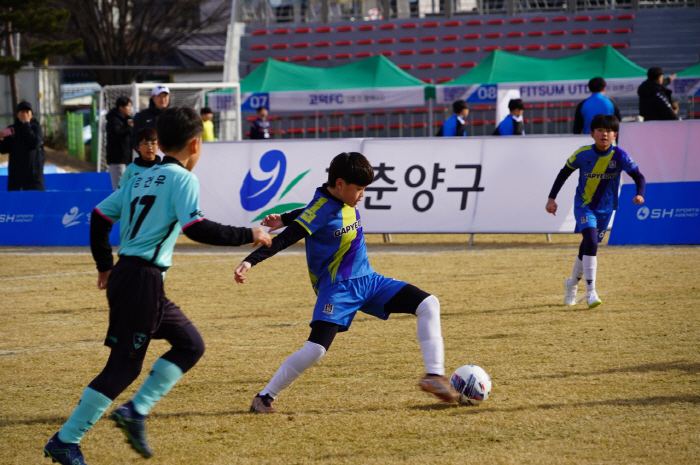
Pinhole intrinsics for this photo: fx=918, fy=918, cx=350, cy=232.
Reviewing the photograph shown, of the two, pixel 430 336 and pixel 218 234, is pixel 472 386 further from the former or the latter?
pixel 218 234

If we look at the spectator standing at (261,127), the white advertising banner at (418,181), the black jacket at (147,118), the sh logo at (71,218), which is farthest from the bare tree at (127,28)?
the black jacket at (147,118)

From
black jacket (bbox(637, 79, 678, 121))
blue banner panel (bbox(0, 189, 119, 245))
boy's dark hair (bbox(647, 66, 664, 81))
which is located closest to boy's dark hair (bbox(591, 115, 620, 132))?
black jacket (bbox(637, 79, 678, 121))

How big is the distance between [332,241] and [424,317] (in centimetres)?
70

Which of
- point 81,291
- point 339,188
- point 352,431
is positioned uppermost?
point 339,188

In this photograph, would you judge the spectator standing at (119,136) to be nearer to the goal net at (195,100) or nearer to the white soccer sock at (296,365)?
the goal net at (195,100)

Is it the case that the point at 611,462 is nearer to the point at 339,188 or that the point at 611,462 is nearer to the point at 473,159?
the point at 339,188

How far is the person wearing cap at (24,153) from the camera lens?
51.0 feet

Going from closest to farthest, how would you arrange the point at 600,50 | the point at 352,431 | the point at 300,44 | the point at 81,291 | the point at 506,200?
1. the point at 352,431
2. the point at 81,291
3. the point at 506,200
4. the point at 600,50
5. the point at 300,44

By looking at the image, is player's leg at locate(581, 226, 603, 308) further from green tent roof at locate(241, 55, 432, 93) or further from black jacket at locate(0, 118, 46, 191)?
green tent roof at locate(241, 55, 432, 93)

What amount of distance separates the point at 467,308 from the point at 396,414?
12.1 ft

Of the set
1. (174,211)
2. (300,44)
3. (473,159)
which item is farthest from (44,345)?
(300,44)

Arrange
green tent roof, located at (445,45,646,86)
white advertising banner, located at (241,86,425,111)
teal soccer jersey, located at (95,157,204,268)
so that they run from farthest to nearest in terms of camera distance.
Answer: white advertising banner, located at (241,86,425,111)
green tent roof, located at (445,45,646,86)
teal soccer jersey, located at (95,157,204,268)

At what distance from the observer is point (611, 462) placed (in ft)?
14.3

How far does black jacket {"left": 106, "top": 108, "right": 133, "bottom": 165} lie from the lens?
1494 centimetres
